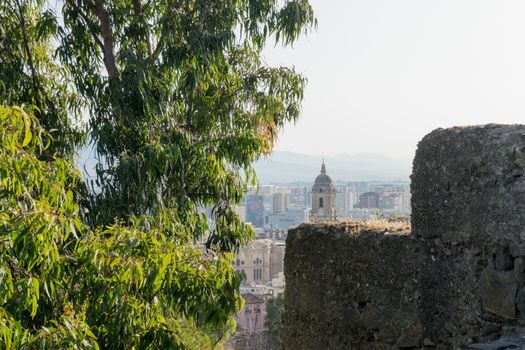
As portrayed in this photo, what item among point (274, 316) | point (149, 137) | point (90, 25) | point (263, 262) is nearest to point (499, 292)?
point (149, 137)

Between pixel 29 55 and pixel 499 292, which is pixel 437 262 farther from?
pixel 29 55

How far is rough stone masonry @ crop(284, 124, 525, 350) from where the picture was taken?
380 cm

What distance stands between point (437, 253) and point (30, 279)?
2.23 meters

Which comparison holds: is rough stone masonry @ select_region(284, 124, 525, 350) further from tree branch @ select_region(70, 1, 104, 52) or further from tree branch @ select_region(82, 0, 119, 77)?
tree branch @ select_region(70, 1, 104, 52)

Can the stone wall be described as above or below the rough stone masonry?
below

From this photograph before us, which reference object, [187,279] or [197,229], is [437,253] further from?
[197,229]

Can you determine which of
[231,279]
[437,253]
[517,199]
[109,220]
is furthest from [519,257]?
[109,220]

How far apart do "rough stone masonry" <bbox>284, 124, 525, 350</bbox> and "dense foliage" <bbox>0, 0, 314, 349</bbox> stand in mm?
809

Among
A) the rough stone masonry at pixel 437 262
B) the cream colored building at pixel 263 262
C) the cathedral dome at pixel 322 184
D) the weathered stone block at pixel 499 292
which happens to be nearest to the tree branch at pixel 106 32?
the rough stone masonry at pixel 437 262

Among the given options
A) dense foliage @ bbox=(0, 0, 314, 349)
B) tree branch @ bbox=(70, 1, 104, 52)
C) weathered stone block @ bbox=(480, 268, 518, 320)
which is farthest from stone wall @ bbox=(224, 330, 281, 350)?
weathered stone block @ bbox=(480, 268, 518, 320)

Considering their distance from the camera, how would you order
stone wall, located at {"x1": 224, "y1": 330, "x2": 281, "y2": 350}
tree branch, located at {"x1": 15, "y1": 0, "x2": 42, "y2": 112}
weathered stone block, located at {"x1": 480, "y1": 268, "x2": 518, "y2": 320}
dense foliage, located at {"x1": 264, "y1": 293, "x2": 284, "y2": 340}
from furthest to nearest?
dense foliage, located at {"x1": 264, "y1": 293, "x2": 284, "y2": 340}, stone wall, located at {"x1": 224, "y1": 330, "x2": 281, "y2": 350}, tree branch, located at {"x1": 15, "y1": 0, "x2": 42, "y2": 112}, weathered stone block, located at {"x1": 480, "y1": 268, "x2": 518, "y2": 320}

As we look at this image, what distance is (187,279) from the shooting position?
415cm

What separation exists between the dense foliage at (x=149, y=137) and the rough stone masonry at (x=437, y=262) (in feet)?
2.65

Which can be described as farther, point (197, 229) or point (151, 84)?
point (197, 229)
